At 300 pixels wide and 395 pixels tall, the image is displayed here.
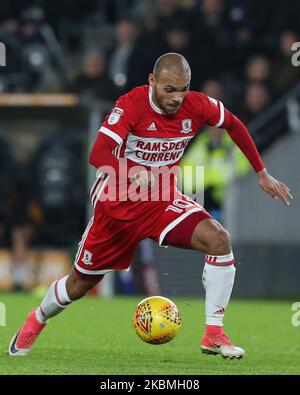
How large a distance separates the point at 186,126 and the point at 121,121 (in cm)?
52

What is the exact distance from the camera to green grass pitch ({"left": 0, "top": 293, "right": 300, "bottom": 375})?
24.0ft

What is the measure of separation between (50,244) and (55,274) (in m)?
0.94

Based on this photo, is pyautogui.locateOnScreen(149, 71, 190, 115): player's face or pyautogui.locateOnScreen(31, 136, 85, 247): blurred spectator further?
pyautogui.locateOnScreen(31, 136, 85, 247): blurred spectator

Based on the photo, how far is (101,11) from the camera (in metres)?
18.7

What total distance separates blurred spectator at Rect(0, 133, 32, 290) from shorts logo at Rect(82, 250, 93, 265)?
296 inches

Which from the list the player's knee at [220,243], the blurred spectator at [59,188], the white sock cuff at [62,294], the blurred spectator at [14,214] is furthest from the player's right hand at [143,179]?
the blurred spectator at [14,214]

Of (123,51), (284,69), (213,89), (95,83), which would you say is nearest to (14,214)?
(95,83)

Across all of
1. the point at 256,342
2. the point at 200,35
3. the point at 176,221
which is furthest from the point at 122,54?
the point at 176,221

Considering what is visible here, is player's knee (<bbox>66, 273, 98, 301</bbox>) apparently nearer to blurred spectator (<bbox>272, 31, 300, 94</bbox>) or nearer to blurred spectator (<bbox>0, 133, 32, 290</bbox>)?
blurred spectator (<bbox>0, 133, 32, 290</bbox>)

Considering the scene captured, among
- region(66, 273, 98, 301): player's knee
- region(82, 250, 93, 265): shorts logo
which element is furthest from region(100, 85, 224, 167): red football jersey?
region(66, 273, 98, 301): player's knee

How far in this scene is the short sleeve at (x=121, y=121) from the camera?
25.3 feet

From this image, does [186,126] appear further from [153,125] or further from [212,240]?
[212,240]

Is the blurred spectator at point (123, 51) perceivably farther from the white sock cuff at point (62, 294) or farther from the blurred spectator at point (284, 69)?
the white sock cuff at point (62, 294)

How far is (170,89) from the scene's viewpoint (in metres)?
7.75
